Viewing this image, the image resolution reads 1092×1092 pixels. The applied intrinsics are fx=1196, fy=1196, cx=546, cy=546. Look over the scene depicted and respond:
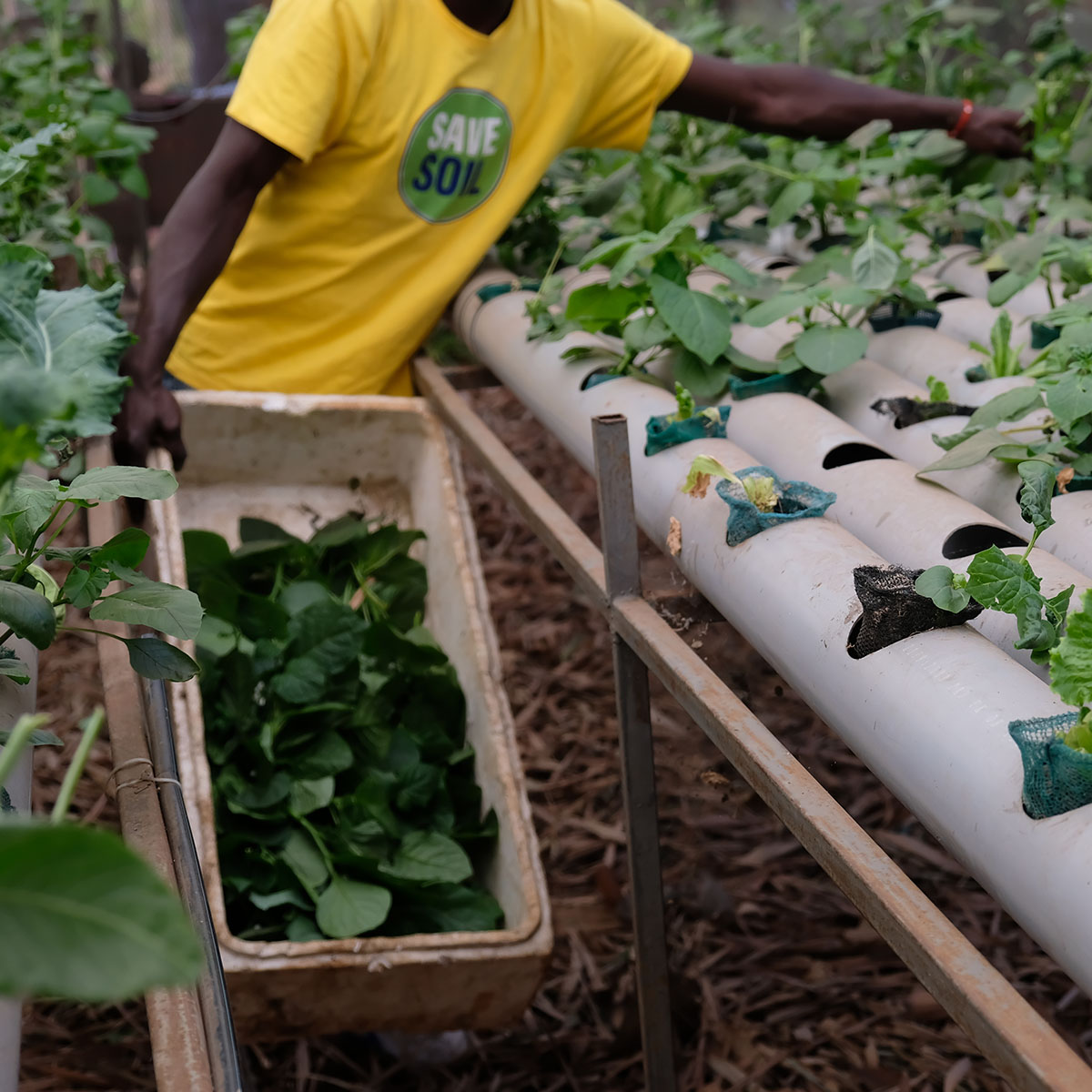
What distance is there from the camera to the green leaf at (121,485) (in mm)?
824

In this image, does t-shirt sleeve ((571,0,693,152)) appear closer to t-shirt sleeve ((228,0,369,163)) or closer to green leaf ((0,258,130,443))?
t-shirt sleeve ((228,0,369,163))

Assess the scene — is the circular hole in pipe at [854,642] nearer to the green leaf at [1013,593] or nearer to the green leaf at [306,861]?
the green leaf at [1013,593]

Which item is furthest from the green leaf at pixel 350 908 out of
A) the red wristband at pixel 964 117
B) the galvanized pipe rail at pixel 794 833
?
the red wristband at pixel 964 117

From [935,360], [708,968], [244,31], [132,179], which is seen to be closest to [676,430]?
[935,360]

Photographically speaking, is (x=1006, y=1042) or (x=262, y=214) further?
(x=262, y=214)

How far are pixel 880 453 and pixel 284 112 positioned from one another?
38.9 inches

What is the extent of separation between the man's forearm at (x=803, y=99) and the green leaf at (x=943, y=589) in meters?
1.49

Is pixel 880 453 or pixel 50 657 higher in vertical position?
pixel 880 453

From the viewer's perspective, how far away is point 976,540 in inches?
41.3

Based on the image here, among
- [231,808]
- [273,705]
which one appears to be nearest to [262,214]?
[273,705]

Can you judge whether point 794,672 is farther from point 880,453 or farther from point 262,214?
point 262,214

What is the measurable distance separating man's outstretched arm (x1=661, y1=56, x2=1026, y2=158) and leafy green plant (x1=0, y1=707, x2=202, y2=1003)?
1.98 meters

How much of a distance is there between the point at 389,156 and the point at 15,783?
1308mm

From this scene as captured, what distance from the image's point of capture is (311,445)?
80.6 inches
